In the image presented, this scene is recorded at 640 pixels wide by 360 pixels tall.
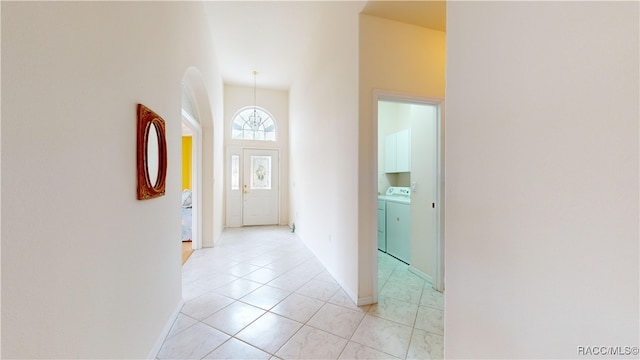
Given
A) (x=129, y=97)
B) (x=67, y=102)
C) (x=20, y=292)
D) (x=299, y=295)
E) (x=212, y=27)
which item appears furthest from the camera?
(x=212, y=27)

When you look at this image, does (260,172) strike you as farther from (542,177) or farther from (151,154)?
(542,177)

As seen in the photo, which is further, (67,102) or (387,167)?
(387,167)

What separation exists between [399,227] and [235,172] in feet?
13.5

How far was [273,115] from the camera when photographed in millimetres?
6047

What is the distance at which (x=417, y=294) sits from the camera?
7.94 ft

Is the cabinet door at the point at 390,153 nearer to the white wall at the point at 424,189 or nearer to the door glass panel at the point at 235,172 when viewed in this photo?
the white wall at the point at 424,189

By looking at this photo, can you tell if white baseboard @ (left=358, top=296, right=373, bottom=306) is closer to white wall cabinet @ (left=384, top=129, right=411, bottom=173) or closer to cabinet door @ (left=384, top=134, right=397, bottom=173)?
white wall cabinet @ (left=384, top=129, right=411, bottom=173)

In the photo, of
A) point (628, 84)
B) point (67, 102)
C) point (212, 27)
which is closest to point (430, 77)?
point (628, 84)

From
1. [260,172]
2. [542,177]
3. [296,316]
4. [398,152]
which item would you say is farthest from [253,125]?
[542,177]

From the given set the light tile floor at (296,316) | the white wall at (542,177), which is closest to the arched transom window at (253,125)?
the light tile floor at (296,316)

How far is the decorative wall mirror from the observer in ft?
4.60

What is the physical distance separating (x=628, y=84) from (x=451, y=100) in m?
0.56

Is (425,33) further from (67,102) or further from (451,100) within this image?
(67,102)

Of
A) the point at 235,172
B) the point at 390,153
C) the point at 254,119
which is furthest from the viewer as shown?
the point at 254,119
